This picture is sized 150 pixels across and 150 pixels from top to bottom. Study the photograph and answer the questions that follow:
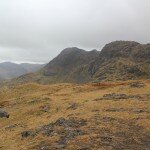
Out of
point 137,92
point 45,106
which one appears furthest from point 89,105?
point 137,92

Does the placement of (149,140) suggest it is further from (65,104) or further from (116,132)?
(65,104)

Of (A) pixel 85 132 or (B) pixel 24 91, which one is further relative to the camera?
(B) pixel 24 91

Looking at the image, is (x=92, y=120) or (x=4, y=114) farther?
(x=4, y=114)

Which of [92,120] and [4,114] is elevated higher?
[92,120]

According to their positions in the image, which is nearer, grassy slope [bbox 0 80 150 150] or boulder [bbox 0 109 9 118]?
grassy slope [bbox 0 80 150 150]

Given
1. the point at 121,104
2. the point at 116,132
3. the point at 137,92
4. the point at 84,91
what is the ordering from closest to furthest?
the point at 116,132
the point at 121,104
the point at 137,92
the point at 84,91

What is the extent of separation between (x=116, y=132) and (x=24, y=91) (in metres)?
50.4

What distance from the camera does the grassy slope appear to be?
31359 mm

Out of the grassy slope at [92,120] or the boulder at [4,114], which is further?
the boulder at [4,114]

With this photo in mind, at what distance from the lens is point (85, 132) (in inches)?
1335

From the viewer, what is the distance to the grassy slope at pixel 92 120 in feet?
103

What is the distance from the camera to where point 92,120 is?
38.7 meters

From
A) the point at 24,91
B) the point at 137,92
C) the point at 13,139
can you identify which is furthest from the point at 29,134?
the point at 24,91

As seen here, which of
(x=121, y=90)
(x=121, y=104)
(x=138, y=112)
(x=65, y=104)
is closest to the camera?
(x=138, y=112)
